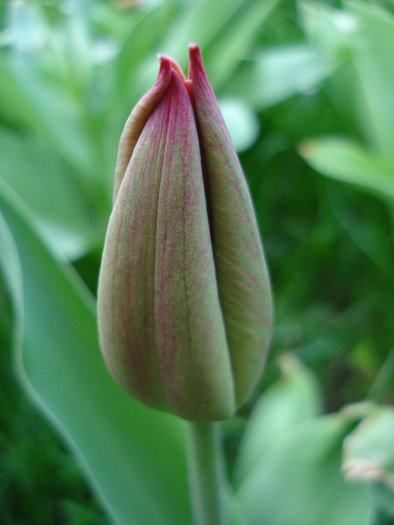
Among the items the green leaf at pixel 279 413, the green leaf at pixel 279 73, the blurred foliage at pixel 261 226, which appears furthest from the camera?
the green leaf at pixel 279 73

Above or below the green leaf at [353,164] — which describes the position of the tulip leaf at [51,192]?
above

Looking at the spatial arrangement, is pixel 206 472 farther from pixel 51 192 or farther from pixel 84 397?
pixel 51 192

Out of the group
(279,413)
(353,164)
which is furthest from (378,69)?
(279,413)

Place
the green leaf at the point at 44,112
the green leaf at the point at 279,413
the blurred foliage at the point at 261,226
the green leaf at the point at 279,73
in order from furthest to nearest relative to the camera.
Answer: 1. the green leaf at the point at 279,73
2. the green leaf at the point at 44,112
3. the green leaf at the point at 279,413
4. the blurred foliage at the point at 261,226

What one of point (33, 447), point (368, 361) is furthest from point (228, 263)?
point (368, 361)

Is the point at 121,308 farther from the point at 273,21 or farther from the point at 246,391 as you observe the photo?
the point at 273,21

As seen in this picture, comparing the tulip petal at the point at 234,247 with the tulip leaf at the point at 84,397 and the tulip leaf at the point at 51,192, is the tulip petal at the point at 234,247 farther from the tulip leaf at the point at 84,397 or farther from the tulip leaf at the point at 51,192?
the tulip leaf at the point at 51,192

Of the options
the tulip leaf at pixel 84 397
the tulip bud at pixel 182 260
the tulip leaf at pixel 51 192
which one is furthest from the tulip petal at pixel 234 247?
the tulip leaf at pixel 51 192
